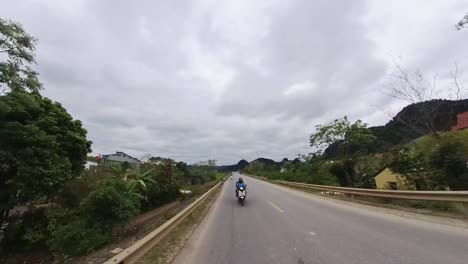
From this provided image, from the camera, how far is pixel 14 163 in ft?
53.7

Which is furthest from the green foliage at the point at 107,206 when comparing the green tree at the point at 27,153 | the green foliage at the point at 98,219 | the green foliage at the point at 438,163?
the green foliage at the point at 438,163

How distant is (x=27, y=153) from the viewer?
52.8 feet

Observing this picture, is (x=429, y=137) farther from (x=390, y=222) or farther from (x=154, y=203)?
(x=154, y=203)

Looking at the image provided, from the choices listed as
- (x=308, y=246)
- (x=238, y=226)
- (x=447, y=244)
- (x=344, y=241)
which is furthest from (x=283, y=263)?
(x=238, y=226)

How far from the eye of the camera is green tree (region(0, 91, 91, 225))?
53.0 ft

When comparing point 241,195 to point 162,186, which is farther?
point 162,186

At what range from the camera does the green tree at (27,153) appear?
16.1 metres

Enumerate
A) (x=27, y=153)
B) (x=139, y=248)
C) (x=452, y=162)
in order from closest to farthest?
(x=139, y=248) → (x=452, y=162) → (x=27, y=153)

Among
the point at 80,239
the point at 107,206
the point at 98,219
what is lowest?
the point at 80,239

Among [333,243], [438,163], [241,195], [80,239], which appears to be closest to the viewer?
[333,243]

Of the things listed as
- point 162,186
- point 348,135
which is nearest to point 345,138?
point 348,135

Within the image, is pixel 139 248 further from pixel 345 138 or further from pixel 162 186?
pixel 345 138

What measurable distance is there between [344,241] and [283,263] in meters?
2.24

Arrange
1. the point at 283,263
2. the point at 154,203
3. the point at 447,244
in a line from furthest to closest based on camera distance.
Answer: the point at 154,203 → the point at 447,244 → the point at 283,263
